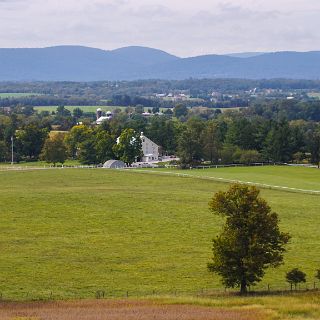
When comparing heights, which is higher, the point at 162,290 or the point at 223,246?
the point at 223,246

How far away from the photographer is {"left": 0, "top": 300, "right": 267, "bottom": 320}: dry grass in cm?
3325

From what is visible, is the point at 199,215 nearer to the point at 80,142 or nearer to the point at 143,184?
the point at 143,184

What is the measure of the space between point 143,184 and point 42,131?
1981 inches

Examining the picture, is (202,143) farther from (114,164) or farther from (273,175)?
(273,175)

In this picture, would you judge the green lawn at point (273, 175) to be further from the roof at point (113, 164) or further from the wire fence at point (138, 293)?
the wire fence at point (138, 293)

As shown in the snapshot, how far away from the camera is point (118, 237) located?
5856cm

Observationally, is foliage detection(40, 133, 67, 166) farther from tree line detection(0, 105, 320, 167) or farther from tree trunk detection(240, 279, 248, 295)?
tree trunk detection(240, 279, 248, 295)

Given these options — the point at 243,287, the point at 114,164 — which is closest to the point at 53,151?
the point at 114,164

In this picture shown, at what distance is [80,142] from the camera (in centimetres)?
13838

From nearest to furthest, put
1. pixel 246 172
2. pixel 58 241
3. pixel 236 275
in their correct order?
1. pixel 236 275
2. pixel 58 241
3. pixel 246 172

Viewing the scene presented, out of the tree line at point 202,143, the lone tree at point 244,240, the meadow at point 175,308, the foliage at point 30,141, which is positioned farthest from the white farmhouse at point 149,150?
the meadow at point 175,308

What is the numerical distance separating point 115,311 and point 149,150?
10528 centimetres

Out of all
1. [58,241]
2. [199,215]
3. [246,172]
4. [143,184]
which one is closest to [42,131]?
[246,172]

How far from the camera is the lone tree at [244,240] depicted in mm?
40438
